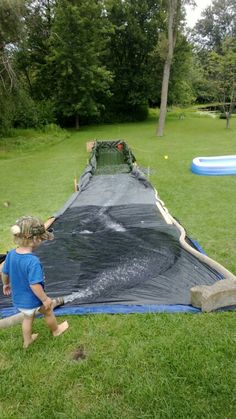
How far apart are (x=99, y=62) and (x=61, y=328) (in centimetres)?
2052

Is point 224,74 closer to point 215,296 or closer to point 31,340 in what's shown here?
point 215,296

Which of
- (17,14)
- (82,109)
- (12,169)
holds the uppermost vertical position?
(17,14)

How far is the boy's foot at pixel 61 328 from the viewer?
8.58 ft

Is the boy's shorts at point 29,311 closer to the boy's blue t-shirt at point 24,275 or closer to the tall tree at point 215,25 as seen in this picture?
the boy's blue t-shirt at point 24,275

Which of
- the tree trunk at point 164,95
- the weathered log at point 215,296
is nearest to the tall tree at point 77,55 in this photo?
the tree trunk at point 164,95

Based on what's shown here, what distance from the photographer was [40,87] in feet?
71.2

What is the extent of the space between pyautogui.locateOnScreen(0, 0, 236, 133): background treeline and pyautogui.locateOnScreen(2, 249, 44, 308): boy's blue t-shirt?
13.7 meters

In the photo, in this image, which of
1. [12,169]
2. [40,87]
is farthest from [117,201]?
[40,87]

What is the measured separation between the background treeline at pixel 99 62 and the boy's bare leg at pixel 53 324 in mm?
13597

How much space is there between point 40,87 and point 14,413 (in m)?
22.3

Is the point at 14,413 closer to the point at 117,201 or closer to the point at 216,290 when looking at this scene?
the point at 216,290

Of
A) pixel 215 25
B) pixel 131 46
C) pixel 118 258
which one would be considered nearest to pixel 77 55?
pixel 131 46

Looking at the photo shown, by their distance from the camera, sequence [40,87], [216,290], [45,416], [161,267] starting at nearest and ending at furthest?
[45,416] → [216,290] → [161,267] → [40,87]

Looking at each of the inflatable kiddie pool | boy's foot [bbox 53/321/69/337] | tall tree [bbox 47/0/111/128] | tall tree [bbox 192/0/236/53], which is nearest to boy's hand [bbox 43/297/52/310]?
boy's foot [bbox 53/321/69/337]
